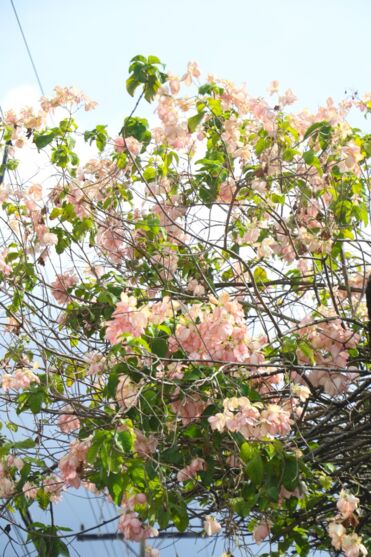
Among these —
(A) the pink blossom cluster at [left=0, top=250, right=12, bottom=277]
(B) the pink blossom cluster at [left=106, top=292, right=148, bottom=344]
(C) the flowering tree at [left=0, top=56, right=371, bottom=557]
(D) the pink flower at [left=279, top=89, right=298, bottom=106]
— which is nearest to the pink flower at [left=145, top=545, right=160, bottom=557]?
(C) the flowering tree at [left=0, top=56, right=371, bottom=557]

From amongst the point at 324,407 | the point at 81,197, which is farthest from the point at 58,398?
the point at 324,407

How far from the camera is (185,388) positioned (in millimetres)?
2336

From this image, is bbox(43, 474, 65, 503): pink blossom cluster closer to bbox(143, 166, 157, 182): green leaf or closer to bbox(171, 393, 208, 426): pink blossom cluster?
bbox(171, 393, 208, 426): pink blossom cluster

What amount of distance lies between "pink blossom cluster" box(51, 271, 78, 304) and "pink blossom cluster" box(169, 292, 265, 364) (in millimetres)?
837

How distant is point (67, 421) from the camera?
2.87 metres

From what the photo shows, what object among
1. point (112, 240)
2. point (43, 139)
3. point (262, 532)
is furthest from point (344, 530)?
point (43, 139)

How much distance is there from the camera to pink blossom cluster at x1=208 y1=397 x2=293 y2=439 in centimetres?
210

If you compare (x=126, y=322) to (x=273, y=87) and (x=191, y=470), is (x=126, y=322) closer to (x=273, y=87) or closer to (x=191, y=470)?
(x=191, y=470)

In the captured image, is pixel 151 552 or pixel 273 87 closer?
pixel 151 552

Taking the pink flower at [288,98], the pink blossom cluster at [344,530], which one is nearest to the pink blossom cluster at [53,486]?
the pink blossom cluster at [344,530]

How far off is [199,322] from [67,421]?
0.76m

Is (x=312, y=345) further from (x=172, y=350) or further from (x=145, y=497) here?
(x=145, y=497)

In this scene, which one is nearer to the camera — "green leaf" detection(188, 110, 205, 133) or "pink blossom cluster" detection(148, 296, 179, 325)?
"pink blossom cluster" detection(148, 296, 179, 325)

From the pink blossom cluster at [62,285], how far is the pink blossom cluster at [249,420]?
1.07 m
